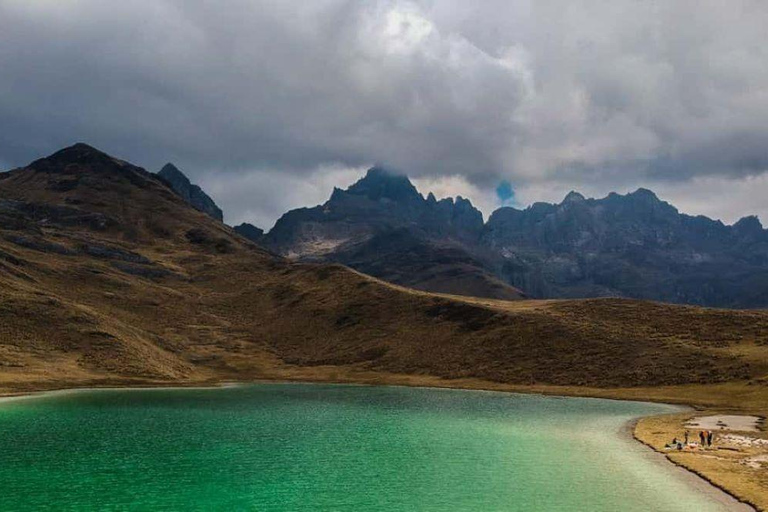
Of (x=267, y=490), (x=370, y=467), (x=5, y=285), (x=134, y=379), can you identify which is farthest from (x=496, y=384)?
(x=5, y=285)

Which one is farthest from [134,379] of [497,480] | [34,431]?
[497,480]

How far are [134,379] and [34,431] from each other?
8403cm

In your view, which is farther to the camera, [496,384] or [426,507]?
[496,384]

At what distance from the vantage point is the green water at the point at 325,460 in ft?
146

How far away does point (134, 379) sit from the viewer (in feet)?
502

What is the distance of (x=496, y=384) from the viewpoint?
160375 mm

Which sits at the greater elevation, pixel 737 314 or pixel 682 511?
pixel 737 314

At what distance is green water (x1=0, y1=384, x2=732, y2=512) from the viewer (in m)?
44.6

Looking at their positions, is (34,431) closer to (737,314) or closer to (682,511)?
(682,511)

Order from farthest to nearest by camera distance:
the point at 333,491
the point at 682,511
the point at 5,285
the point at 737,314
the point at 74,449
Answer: the point at 5,285
the point at 737,314
the point at 74,449
the point at 333,491
the point at 682,511

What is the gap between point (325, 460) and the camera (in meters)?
58.7

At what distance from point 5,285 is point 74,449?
155607mm

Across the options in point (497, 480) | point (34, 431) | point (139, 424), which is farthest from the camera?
point (139, 424)

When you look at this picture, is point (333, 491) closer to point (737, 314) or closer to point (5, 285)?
point (737, 314)
